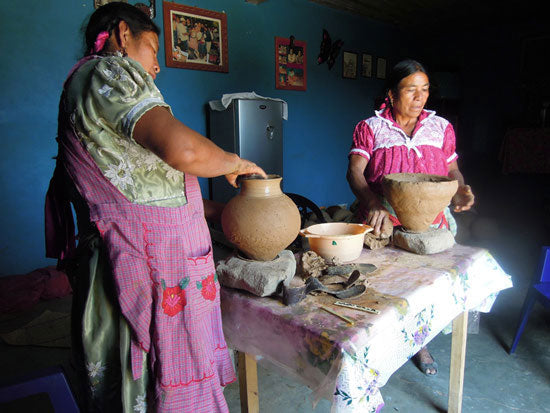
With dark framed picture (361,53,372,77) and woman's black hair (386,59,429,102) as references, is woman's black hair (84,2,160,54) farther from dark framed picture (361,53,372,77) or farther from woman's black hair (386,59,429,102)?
dark framed picture (361,53,372,77)

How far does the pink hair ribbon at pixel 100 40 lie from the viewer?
1147 mm

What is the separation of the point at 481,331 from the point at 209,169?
110 inches

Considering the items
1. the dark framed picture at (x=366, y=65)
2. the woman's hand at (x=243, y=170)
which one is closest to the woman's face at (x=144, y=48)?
the woman's hand at (x=243, y=170)

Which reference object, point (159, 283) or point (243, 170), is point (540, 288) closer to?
point (243, 170)

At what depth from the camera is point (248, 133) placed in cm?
433

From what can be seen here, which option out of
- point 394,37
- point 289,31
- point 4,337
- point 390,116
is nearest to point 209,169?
point 390,116

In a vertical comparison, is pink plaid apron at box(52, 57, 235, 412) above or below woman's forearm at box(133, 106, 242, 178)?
below

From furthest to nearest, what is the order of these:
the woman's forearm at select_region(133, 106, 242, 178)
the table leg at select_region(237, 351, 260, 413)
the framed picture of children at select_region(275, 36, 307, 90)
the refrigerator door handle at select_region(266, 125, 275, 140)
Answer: the framed picture of children at select_region(275, 36, 307, 90) → the refrigerator door handle at select_region(266, 125, 275, 140) → the table leg at select_region(237, 351, 260, 413) → the woman's forearm at select_region(133, 106, 242, 178)

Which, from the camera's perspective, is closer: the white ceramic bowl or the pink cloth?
the white ceramic bowl

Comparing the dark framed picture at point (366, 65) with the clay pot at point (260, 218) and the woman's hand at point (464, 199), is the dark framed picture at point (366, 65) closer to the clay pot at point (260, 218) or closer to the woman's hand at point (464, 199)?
the woman's hand at point (464, 199)

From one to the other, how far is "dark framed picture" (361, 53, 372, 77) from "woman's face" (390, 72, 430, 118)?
477cm

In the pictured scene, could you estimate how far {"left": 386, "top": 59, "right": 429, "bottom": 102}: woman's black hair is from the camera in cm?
203

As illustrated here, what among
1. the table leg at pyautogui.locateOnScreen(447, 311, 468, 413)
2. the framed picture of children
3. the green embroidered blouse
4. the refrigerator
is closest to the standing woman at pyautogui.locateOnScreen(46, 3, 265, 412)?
the green embroidered blouse

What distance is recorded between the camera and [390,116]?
86.4 inches
